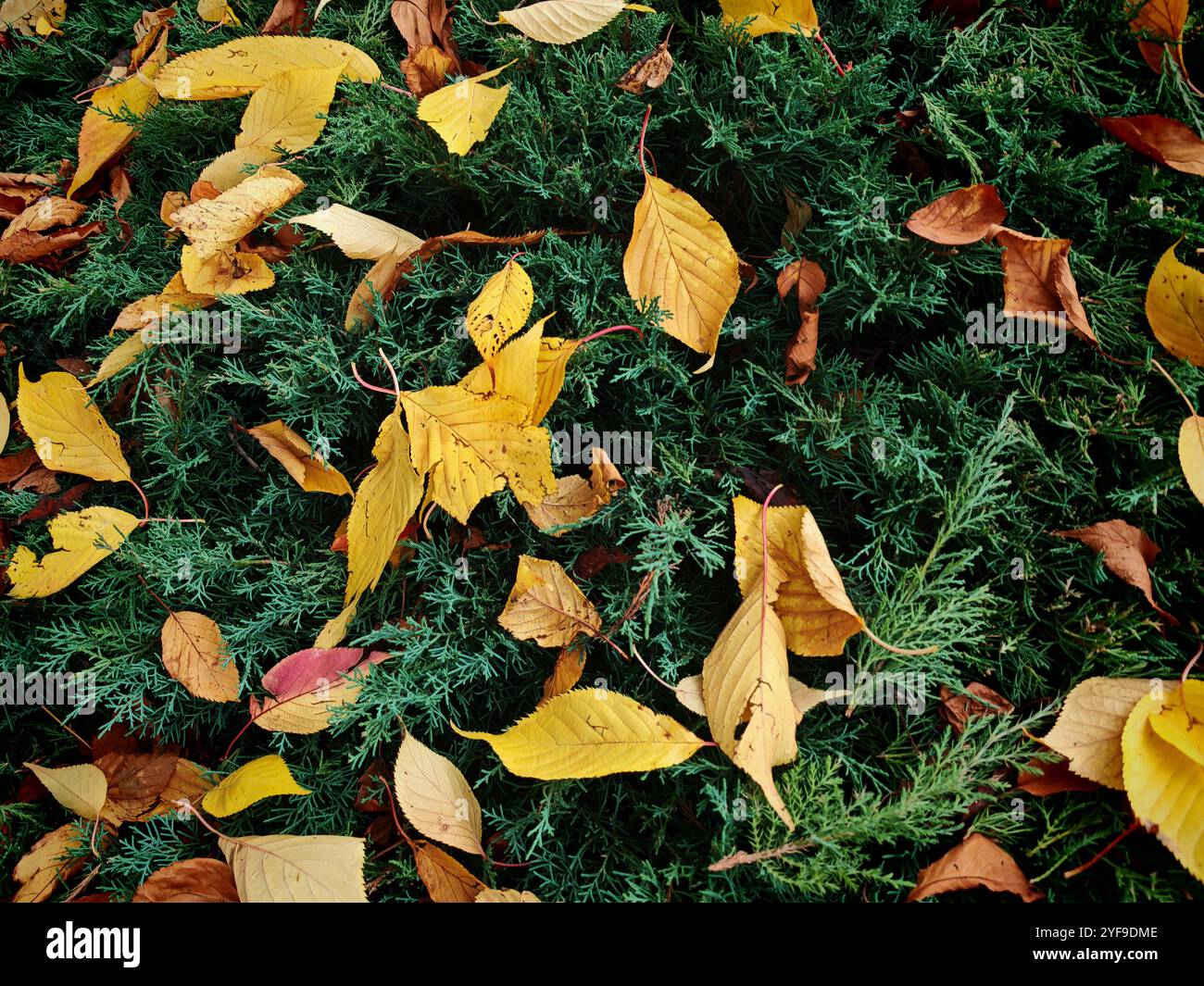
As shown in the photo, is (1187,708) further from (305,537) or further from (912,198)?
(305,537)

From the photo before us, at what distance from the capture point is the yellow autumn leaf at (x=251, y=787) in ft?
4.31

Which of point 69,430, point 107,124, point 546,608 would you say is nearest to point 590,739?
point 546,608

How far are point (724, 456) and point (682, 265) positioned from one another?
332 mm

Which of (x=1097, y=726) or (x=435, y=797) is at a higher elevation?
(x=1097, y=726)

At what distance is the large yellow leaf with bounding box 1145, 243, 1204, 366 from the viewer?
1.34 m

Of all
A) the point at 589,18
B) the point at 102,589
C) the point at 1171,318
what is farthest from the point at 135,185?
the point at 1171,318

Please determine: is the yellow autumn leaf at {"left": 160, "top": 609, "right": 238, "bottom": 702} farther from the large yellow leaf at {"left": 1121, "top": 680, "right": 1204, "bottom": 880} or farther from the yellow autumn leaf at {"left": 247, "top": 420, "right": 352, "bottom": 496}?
the large yellow leaf at {"left": 1121, "top": 680, "right": 1204, "bottom": 880}

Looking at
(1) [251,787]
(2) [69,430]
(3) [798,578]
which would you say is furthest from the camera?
(2) [69,430]

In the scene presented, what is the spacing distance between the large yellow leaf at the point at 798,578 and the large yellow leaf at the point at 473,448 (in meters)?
0.32

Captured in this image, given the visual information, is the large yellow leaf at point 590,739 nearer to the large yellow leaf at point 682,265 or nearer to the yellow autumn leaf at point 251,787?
Answer: the yellow autumn leaf at point 251,787

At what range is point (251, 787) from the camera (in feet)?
4.38

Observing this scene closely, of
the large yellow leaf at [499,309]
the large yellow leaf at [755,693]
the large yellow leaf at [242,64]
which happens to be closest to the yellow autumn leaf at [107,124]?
the large yellow leaf at [242,64]

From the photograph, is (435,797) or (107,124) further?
(107,124)

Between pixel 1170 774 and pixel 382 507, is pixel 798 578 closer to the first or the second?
pixel 1170 774
